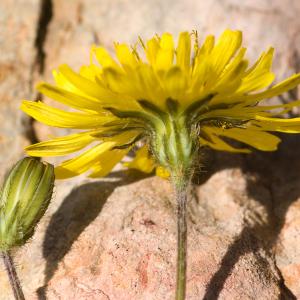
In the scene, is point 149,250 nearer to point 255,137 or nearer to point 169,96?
point 255,137

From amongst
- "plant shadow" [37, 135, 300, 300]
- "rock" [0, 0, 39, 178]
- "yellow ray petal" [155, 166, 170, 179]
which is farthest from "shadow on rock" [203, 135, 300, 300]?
"rock" [0, 0, 39, 178]

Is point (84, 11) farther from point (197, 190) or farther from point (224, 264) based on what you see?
point (224, 264)

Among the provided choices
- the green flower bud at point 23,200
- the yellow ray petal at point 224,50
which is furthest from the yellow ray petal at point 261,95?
the green flower bud at point 23,200

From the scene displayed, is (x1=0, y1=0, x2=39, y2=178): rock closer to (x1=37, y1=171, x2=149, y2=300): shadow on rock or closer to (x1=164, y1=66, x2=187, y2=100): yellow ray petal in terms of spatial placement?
(x1=37, y1=171, x2=149, y2=300): shadow on rock

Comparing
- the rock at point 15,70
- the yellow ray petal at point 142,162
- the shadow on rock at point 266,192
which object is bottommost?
the shadow on rock at point 266,192

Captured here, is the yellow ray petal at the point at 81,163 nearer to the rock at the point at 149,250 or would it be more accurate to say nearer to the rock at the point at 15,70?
the rock at the point at 149,250

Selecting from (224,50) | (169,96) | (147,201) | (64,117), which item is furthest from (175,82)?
(147,201)
